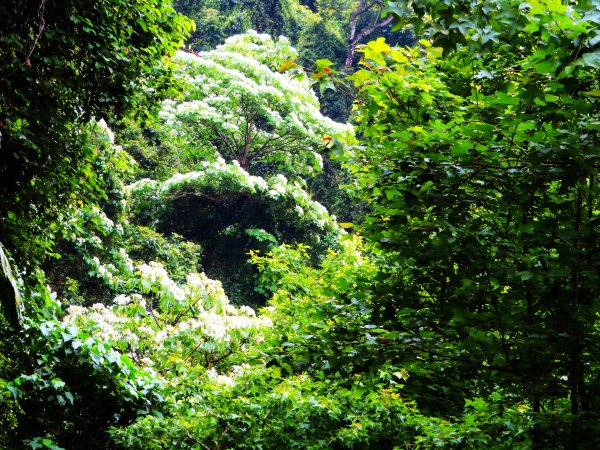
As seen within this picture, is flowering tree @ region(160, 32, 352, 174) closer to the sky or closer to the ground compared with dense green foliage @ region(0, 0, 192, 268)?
closer to the sky

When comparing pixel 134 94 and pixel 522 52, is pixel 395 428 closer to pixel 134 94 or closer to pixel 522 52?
pixel 522 52

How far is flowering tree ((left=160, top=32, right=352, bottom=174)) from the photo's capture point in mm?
14469

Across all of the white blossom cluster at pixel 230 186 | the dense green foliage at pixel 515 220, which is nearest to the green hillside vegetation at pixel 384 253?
the dense green foliage at pixel 515 220

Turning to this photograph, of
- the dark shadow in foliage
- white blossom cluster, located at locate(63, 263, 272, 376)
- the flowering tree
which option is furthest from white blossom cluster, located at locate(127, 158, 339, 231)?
white blossom cluster, located at locate(63, 263, 272, 376)

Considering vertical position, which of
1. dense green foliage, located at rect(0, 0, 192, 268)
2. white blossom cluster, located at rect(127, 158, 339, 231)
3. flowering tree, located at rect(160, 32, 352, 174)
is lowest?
dense green foliage, located at rect(0, 0, 192, 268)

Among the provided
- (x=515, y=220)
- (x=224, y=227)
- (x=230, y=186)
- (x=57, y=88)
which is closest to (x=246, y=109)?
(x=230, y=186)

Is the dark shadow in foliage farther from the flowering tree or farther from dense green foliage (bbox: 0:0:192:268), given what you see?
dense green foliage (bbox: 0:0:192:268)

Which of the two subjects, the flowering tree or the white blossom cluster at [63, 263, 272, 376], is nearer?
the white blossom cluster at [63, 263, 272, 376]

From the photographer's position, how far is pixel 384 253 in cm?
292

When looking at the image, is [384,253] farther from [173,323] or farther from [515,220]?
[173,323]

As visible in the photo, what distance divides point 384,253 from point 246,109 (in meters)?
13.0

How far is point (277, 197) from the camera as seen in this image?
1459 cm

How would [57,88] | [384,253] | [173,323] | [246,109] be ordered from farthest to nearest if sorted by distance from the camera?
[246,109] → [173,323] → [57,88] → [384,253]

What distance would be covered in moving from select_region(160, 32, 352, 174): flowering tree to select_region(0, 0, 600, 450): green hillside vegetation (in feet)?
26.3
